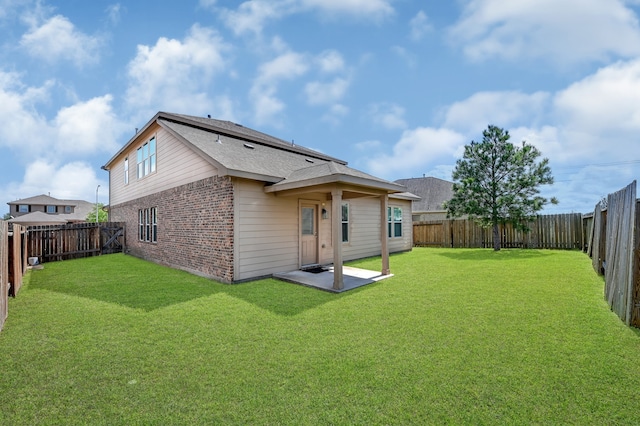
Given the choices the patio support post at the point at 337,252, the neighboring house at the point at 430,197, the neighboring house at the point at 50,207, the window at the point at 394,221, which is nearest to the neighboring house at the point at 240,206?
the patio support post at the point at 337,252

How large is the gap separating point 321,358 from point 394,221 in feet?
38.7

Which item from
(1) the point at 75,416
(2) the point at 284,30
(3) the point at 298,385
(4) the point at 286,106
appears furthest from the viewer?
(4) the point at 286,106

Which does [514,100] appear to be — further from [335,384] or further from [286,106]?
[335,384]

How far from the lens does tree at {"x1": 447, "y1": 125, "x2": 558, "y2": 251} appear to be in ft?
48.2

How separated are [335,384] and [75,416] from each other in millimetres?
2320

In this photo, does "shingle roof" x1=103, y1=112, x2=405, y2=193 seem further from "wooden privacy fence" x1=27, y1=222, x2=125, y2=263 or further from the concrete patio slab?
"wooden privacy fence" x1=27, y1=222, x2=125, y2=263

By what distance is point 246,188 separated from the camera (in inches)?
305

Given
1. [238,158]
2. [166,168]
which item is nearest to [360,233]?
[238,158]

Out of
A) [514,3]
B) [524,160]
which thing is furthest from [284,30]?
[524,160]

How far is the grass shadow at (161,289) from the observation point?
579 centimetres

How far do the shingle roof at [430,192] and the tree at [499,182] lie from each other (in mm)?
7718

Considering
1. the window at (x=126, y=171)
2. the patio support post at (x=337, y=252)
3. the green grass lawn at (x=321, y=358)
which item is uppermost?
the window at (x=126, y=171)

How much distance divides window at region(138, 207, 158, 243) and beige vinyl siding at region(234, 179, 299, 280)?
600cm

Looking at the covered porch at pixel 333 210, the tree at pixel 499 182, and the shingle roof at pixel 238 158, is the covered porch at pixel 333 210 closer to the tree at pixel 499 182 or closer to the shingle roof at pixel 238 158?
the shingle roof at pixel 238 158
